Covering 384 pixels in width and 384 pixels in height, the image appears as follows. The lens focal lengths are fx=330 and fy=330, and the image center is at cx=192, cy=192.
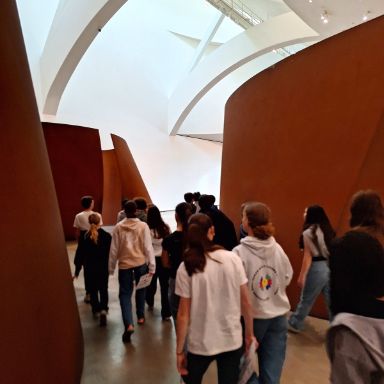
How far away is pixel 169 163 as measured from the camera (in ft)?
57.9

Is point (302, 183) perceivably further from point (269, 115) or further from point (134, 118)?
point (134, 118)

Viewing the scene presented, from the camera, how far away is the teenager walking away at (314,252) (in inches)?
121

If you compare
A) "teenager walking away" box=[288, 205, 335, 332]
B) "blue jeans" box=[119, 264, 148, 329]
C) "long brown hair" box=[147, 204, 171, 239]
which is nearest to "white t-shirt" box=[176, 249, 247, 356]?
"teenager walking away" box=[288, 205, 335, 332]

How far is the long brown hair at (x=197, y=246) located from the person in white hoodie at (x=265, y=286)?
358 millimetres

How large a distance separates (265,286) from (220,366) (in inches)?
22.2

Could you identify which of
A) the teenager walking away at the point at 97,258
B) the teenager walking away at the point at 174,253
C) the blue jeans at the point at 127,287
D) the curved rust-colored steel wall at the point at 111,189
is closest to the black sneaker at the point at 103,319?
the teenager walking away at the point at 97,258

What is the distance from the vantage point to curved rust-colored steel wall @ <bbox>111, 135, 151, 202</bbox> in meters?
9.83

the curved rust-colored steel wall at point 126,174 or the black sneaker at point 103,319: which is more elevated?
the curved rust-colored steel wall at point 126,174

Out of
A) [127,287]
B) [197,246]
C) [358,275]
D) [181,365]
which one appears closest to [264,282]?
[197,246]

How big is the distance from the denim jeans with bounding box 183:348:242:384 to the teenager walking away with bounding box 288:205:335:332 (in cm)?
142

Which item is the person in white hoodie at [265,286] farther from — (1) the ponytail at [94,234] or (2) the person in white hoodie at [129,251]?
(1) the ponytail at [94,234]

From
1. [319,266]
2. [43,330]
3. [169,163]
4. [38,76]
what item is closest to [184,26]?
[169,163]

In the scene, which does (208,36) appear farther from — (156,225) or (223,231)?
(223,231)

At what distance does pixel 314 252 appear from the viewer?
10.3 ft
